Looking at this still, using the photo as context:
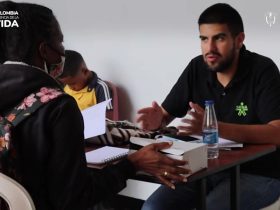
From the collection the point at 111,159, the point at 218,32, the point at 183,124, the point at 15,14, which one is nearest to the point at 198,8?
the point at 218,32

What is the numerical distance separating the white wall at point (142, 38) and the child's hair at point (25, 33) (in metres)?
1.74

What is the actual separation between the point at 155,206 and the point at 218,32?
2.83 feet

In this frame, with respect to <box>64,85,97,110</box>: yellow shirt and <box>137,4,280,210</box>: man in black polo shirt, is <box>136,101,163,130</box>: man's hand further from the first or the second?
<box>64,85,97,110</box>: yellow shirt

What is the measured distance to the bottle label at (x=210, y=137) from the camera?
1.60 metres

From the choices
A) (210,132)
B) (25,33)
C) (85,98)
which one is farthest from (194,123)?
(85,98)

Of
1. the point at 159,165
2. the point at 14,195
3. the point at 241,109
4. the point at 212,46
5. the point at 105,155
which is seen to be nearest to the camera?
the point at 14,195

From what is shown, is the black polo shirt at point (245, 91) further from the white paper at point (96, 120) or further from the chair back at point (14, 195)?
the chair back at point (14, 195)

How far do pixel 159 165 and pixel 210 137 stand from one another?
0.35m

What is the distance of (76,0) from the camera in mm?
3625

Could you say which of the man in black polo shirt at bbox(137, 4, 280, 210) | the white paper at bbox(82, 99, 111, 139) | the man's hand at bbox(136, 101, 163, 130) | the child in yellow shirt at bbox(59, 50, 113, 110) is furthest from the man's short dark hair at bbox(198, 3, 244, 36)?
the child in yellow shirt at bbox(59, 50, 113, 110)

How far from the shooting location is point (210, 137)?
1603 mm

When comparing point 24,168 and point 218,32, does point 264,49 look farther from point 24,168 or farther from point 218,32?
point 24,168

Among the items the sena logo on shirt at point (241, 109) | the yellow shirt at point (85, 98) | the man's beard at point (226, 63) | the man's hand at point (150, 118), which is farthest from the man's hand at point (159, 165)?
the yellow shirt at point (85, 98)

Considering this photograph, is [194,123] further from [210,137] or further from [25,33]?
[25,33]
